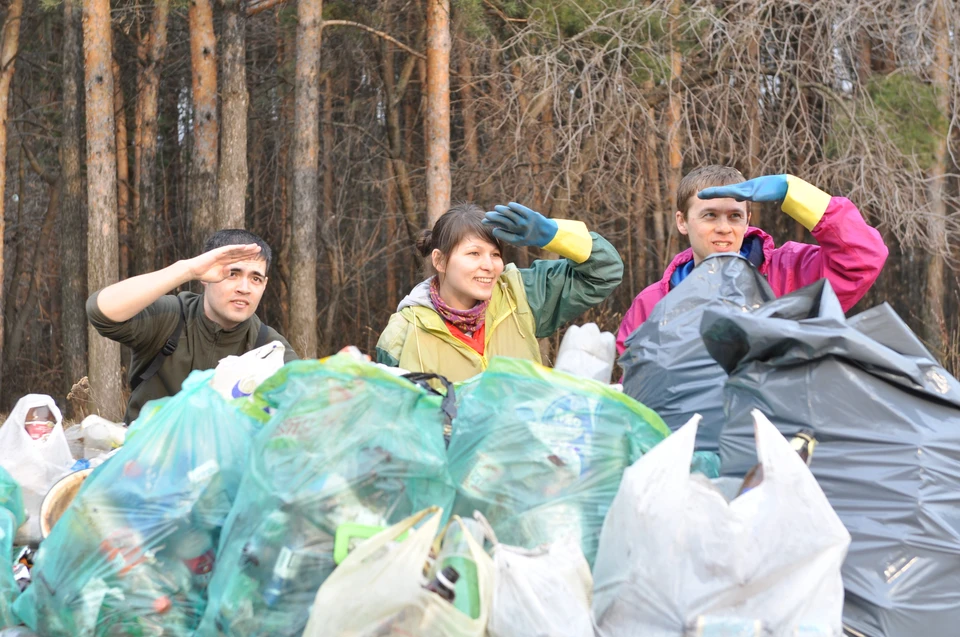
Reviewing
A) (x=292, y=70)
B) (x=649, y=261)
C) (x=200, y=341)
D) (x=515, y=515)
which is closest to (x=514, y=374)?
(x=515, y=515)

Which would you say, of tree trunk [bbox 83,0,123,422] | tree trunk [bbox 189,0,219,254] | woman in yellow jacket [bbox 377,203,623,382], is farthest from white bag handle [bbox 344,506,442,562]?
tree trunk [bbox 189,0,219,254]

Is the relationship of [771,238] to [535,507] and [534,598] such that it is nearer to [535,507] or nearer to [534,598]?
[535,507]

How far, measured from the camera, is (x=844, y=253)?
121 inches

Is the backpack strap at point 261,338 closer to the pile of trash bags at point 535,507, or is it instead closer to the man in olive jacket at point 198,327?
the man in olive jacket at point 198,327

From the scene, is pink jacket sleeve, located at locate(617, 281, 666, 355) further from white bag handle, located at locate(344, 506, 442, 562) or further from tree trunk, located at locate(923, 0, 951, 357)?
tree trunk, located at locate(923, 0, 951, 357)

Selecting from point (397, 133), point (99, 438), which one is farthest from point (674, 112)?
point (99, 438)

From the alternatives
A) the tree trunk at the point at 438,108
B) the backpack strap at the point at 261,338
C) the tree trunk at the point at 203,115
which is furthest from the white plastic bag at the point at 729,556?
the tree trunk at the point at 203,115

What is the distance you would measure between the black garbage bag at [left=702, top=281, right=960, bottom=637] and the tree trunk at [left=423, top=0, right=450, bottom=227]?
6.19 m

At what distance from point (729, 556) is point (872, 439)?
0.51 metres

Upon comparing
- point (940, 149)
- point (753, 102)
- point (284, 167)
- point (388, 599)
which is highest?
point (753, 102)

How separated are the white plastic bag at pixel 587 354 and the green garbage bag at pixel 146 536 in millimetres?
884

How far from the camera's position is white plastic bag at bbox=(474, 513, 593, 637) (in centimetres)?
192

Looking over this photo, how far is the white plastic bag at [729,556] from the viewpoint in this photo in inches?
75.0

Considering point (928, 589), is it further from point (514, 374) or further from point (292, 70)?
point (292, 70)
